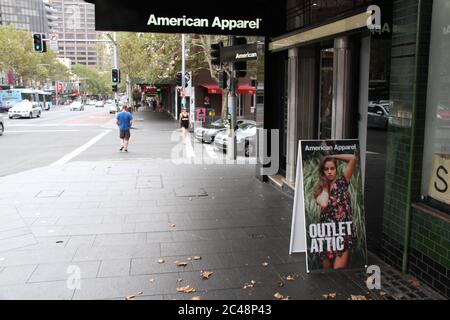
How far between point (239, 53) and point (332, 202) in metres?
7.62

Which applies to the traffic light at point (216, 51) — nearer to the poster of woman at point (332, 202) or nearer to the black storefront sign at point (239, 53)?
the black storefront sign at point (239, 53)

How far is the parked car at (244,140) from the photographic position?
16.5 meters

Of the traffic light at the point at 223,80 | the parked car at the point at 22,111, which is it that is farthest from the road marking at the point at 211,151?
the parked car at the point at 22,111

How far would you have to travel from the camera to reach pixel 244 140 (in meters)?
17.0

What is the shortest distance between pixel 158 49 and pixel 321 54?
27.1 metres

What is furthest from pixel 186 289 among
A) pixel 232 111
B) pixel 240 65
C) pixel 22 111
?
pixel 22 111

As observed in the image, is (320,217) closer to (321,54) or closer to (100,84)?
(321,54)

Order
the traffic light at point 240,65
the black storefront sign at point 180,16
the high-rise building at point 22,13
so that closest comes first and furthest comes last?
the black storefront sign at point 180,16 → the traffic light at point 240,65 → the high-rise building at point 22,13

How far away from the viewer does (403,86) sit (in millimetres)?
4645

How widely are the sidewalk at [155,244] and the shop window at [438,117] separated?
99 centimetres
